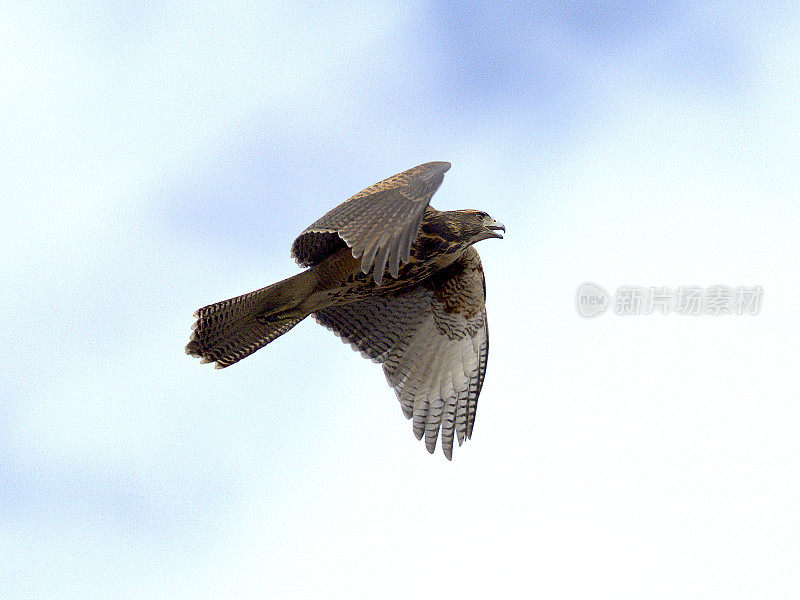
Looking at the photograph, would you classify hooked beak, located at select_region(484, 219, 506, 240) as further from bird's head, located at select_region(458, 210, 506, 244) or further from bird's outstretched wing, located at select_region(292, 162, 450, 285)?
bird's outstretched wing, located at select_region(292, 162, 450, 285)

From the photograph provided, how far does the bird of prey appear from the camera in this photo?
923 centimetres

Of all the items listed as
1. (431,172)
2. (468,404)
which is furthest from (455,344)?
(431,172)

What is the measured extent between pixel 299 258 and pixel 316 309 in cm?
68

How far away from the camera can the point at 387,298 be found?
38.3 ft

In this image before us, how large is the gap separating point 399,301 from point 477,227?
1.63m

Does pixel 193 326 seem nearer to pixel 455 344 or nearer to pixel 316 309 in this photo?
pixel 316 309

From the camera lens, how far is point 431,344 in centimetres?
1205

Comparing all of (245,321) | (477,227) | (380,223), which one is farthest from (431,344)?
(380,223)

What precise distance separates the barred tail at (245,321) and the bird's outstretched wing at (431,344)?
128 cm

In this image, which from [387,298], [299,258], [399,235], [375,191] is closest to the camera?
[399,235]

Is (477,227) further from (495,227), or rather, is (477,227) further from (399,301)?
(399,301)

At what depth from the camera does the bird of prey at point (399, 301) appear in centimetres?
923

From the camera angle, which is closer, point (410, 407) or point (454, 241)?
point (454, 241)

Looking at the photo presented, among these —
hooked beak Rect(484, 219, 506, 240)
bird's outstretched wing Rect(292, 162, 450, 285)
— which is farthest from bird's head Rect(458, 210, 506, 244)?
bird's outstretched wing Rect(292, 162, 450, 285)
